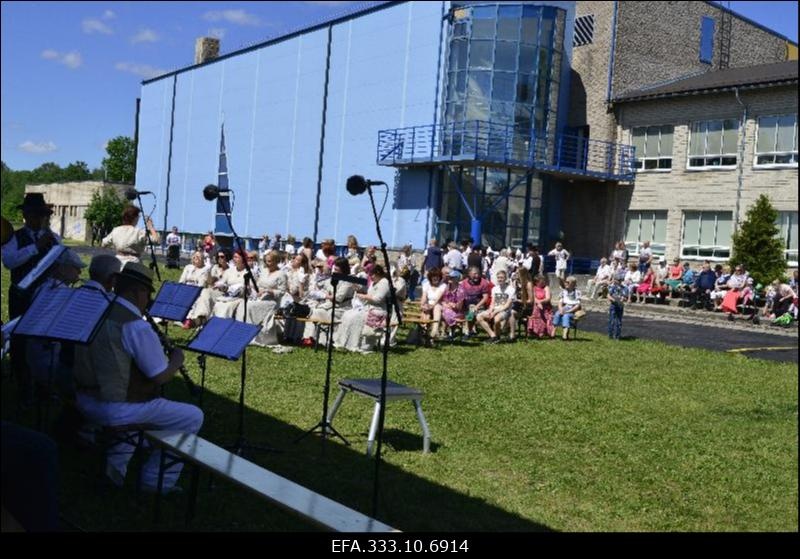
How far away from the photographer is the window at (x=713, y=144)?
106 ft

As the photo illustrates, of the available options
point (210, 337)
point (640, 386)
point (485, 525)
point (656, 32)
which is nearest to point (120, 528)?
point (210, 337)

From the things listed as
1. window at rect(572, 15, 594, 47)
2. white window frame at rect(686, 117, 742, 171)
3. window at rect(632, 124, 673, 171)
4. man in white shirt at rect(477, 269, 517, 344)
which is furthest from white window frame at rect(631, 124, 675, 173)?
man in white shirt at rect(477, 269, 517, 344)

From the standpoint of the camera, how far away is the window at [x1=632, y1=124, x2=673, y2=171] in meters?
34.4

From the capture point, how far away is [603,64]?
118ft

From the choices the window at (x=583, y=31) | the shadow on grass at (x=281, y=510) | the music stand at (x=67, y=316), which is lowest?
the shadow on grass at (x=281, y=510)

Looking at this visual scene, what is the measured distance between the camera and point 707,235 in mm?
32781

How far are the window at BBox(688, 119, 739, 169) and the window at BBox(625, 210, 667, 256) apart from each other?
2258mm

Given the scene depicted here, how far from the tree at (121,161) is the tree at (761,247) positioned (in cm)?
1810

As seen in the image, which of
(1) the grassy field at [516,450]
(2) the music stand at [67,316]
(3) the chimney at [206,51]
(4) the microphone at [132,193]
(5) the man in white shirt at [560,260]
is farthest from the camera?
(5) the man in white shirt at [560,260]

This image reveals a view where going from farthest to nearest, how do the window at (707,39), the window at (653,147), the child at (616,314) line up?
1. the window at (707,39)
2. the window at (653,147)
3. the child at (616,314)

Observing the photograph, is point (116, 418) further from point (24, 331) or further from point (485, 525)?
point (485, 525)

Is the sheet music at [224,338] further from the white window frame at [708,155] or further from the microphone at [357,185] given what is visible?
the white window frame at [708,155]

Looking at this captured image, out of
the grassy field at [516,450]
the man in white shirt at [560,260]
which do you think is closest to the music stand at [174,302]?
the grassy field at [516,450]

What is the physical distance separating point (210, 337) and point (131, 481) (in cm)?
124
